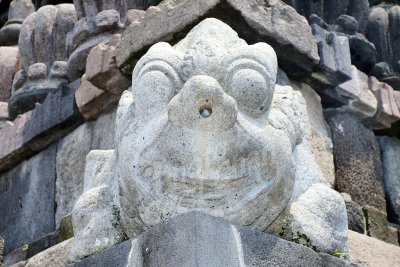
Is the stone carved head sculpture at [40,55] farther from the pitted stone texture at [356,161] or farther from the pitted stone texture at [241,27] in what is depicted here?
the pitted stone texture at [356,161]

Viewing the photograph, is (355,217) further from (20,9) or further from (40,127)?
(20,9)

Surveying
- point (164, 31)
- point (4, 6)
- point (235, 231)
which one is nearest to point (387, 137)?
point (164, 31)

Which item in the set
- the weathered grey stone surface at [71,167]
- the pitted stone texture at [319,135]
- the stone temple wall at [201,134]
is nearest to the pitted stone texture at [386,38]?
the stone temple wall at [201,134]

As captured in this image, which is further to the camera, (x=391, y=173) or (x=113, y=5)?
(x=113, y=5)

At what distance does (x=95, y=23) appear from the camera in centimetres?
550

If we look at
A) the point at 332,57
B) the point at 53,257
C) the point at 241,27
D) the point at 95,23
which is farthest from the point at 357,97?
the point at 53,257

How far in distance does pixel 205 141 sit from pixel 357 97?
6.97 ft

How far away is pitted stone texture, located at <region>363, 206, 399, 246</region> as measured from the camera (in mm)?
5016

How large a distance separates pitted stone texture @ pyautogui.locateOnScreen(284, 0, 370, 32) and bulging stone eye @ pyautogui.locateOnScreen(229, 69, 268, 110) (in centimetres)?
207

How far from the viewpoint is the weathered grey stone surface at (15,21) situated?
736cm

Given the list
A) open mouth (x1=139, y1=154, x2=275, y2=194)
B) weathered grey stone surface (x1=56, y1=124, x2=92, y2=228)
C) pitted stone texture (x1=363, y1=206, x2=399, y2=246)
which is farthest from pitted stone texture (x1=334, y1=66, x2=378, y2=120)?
open mouth (x1=139, y1=154, x2=275, y2=194)

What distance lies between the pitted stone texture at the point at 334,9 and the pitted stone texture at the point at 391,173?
79cm

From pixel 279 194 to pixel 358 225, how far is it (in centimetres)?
141

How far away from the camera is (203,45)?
12.1 ft
